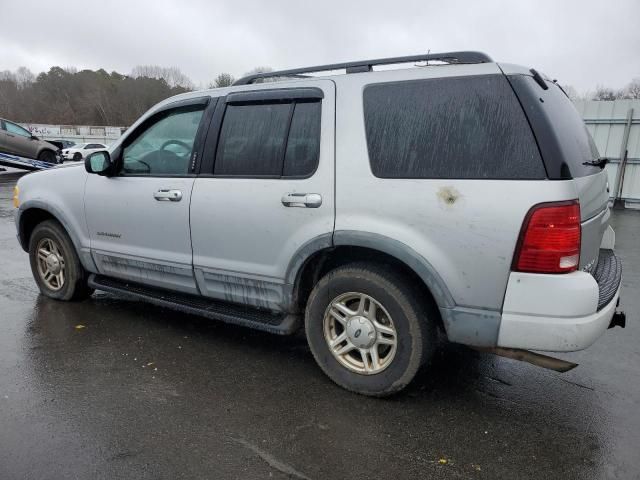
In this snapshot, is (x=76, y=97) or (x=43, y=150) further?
(x=76, y=97)

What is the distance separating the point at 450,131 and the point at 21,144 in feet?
69.5

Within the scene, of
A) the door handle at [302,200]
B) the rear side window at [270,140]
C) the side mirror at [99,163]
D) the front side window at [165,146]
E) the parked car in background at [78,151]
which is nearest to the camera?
the door handle at [302,200]

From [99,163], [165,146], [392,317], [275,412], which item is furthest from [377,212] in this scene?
[99,163]

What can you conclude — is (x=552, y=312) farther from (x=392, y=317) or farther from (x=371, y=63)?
(x=371, y=63)

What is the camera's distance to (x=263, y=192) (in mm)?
3225

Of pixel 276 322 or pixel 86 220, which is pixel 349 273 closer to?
pixel 276 322

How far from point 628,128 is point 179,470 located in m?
12.2

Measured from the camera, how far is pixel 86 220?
4293mm

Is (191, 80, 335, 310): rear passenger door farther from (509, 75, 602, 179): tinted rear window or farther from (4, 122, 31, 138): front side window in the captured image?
(4, 122, 31, 138): front side window

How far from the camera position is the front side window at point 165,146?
3742 millimetres

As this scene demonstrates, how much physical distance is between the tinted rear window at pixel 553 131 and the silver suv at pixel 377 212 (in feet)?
0.04

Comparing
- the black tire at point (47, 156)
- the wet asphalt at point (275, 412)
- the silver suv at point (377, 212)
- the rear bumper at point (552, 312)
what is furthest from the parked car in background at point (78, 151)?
the rear bumper at point (552, 312)

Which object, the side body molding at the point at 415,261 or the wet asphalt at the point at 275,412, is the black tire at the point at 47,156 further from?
the side body molding at the point at 415,261

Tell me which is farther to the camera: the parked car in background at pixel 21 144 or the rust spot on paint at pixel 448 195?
the parked car in background at pixel 21 144
